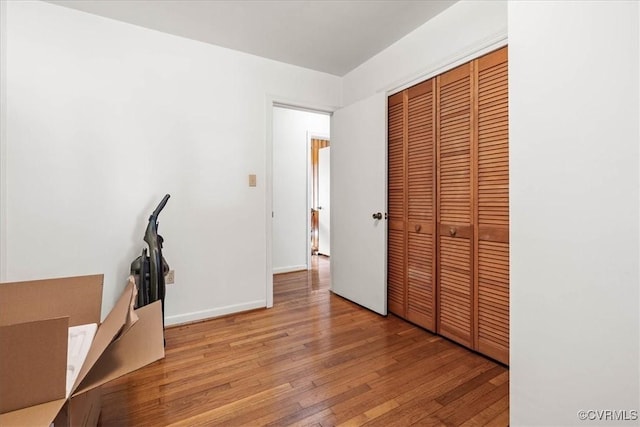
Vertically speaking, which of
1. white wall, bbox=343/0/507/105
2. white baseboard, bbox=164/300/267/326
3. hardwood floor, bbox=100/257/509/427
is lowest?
hardwood floor, bbox=100/257/509/427

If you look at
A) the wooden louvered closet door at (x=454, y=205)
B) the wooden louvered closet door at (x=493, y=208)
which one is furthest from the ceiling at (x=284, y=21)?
the wooden louvered closet door at (x=493, y=208)

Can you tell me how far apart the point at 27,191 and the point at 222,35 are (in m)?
1.77

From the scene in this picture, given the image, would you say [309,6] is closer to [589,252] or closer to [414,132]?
[414,132]

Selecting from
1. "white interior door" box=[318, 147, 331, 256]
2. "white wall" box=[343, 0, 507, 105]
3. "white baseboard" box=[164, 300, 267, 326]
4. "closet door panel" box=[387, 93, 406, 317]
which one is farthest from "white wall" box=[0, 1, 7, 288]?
"white interior door" box=[318, 147, 331, 256]

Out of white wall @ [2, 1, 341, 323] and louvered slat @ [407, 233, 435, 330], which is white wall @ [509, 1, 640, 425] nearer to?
louvered slat @ [407, 233, 435, 330]

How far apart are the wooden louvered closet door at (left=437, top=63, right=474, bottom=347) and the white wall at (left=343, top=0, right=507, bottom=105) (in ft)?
0.39

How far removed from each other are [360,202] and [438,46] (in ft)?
4.52

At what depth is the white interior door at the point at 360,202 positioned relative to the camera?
2.57 meters

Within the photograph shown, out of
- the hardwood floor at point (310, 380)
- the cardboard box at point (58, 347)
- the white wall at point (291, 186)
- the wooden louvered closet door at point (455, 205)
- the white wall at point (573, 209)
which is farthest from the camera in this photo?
the white wall at point (291, 186)

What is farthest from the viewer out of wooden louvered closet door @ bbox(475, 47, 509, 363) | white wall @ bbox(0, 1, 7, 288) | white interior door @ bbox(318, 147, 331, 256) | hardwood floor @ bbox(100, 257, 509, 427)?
white interior door @ bbox(318, 147, 331, 256)

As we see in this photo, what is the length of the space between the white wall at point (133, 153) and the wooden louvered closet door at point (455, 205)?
1.48 meters

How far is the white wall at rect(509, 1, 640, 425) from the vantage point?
81 cm

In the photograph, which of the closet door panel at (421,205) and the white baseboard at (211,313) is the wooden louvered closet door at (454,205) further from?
the white baseboard at (211,313)

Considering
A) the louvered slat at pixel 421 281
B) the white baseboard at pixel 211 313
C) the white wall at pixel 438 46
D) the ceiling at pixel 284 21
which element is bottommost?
the white baseboard at pixel 211 313
